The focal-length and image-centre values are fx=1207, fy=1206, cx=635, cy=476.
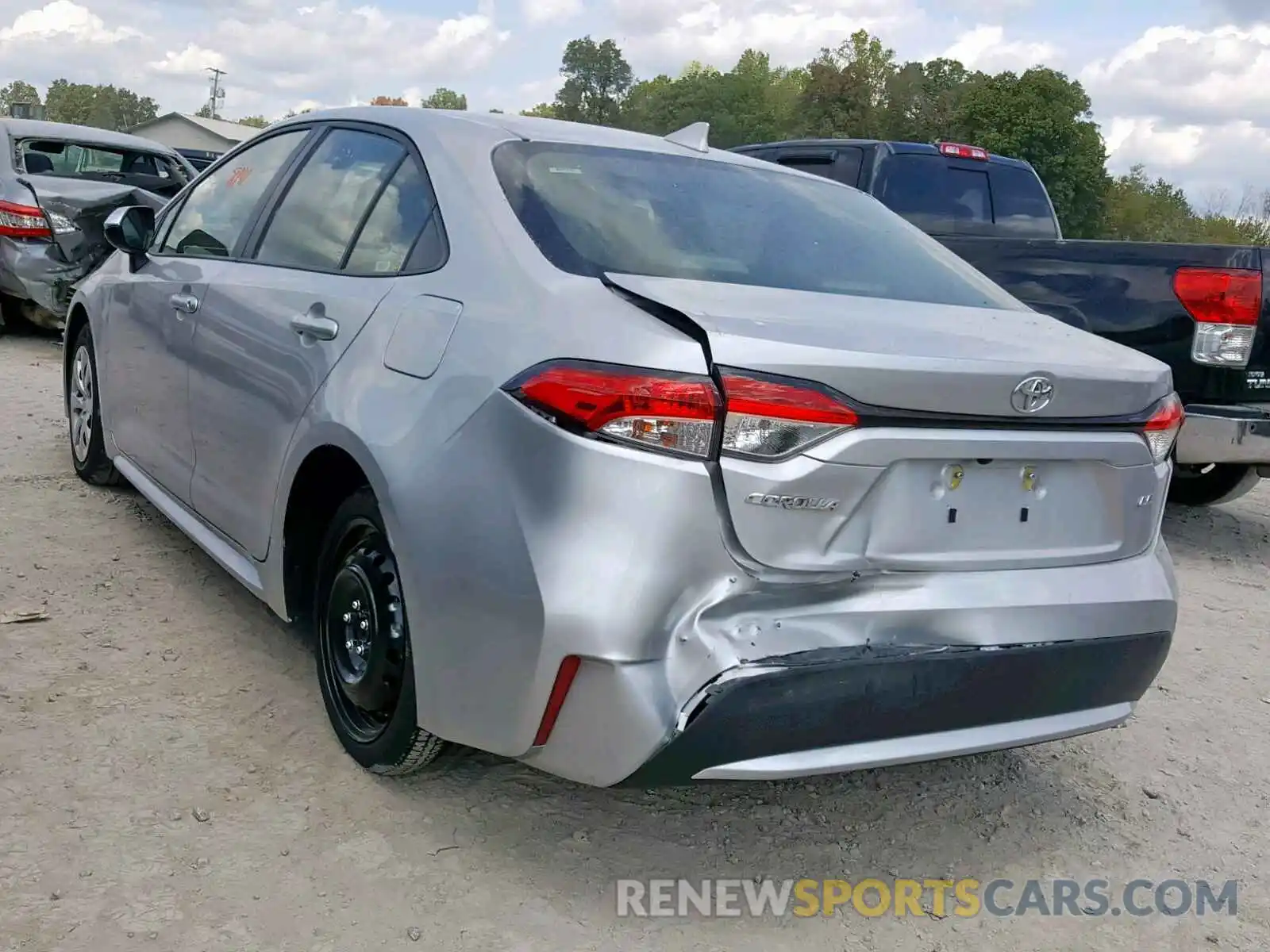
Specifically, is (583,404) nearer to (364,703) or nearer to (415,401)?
(415,401)

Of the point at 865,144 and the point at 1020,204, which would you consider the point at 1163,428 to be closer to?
the point at 865,144

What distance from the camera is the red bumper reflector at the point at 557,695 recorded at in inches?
87.5

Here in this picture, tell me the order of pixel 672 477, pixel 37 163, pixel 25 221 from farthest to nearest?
pixel 37 163 → pixel 25 221 → pixel 672 477

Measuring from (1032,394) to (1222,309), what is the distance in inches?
123

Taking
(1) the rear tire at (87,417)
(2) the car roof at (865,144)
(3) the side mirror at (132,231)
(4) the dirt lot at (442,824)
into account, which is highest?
(2) the car roof at (865,144)

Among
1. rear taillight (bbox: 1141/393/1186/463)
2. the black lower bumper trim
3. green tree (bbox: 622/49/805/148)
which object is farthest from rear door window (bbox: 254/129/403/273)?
green tree (bbox: 622/49/805/148)

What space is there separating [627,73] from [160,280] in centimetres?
11239

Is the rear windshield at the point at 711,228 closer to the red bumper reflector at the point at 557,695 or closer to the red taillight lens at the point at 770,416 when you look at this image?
the red taillight lens at the point at 770,416

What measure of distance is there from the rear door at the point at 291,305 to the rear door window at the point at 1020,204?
19.1 ft

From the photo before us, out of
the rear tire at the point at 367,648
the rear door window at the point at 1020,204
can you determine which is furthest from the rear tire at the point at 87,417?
the rear door window at the point at 1020,204

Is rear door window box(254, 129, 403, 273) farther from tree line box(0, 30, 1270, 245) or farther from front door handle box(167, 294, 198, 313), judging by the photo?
tree line box(0, 30, 1270, 245)

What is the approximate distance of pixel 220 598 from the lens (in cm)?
410

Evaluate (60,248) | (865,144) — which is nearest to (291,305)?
(865,144)

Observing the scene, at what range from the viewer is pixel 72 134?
9492 millimetres
